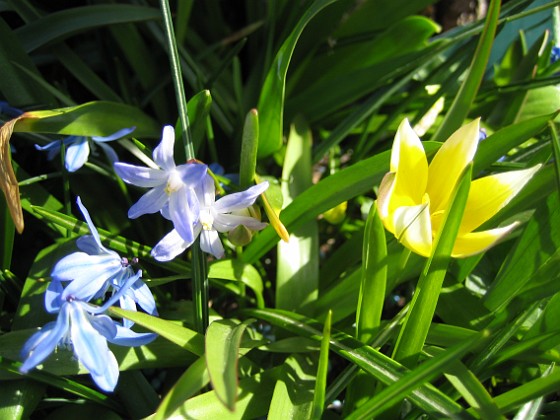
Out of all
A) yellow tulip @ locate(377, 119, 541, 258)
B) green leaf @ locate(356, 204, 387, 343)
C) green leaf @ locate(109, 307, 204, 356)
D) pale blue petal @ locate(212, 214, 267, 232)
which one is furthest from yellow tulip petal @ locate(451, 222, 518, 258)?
green leaf @ locate(109, 307, 204, 356)

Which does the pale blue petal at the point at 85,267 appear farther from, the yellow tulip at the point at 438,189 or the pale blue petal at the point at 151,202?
the yellow tulip at the point at 438,189

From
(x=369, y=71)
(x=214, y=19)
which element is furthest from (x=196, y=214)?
(x=214, y=19)

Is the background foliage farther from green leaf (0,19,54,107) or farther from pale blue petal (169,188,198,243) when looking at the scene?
pale blue petal (169,188,198,243)

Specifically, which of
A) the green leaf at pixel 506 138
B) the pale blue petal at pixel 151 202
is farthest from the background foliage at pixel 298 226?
the pale blue petal at pixel 151 202

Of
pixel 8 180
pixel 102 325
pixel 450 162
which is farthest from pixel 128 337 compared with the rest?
pixel 450 162

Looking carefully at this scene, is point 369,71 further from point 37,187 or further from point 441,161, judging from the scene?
point 37,187

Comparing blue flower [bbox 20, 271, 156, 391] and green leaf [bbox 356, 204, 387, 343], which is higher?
green leaf [bbox 356, 204, 387, 343]

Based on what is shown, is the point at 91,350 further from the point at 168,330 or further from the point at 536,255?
the point at 536,255

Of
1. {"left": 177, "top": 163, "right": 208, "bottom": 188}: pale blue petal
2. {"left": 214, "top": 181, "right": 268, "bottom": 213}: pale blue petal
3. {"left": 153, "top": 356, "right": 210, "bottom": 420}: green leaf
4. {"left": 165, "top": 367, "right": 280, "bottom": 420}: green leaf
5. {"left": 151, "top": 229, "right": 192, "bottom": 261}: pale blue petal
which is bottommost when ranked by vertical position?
{"left": 165, "top": 367, "right": 280, "bottom": 420}: green leaf
